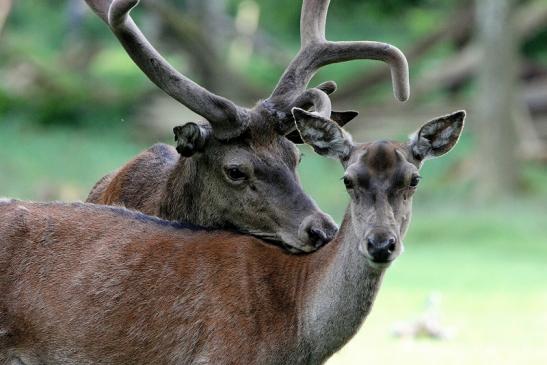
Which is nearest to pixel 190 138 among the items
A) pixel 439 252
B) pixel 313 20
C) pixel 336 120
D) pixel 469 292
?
pixel 336 120

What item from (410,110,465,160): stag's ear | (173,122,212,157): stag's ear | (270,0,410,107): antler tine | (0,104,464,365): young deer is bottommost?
(0,104,464,365): young deer

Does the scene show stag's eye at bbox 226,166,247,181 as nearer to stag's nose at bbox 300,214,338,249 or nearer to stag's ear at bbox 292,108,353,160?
stag's nose at bbox 300,214,338,249

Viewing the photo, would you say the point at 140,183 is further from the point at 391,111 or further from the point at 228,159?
the point at 391,111

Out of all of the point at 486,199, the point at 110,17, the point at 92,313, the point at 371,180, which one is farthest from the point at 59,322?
the point at 486,199

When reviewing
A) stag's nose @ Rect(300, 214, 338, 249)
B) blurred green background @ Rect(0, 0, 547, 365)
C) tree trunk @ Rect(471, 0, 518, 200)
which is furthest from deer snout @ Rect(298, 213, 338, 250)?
tree trunk @ Rect(471, 0, 518, 200)

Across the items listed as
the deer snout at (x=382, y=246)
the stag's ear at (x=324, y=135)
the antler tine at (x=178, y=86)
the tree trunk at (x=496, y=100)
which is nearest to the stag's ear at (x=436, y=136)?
the stag's ear at (x=324, y=135)

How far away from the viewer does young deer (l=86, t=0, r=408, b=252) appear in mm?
9438

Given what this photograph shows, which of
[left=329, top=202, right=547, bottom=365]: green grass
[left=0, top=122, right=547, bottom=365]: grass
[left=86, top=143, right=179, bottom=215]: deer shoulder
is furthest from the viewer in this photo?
[left=0, top=122, right=547, bottom=365]: grass

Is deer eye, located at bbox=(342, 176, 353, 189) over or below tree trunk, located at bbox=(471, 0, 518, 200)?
below

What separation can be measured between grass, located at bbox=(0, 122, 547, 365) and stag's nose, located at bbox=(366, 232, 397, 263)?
5.99m

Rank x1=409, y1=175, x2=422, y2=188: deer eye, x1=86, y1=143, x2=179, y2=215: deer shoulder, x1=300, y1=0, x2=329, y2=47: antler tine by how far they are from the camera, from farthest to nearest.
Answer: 1. x1=300, y1=0, x2=329, y2=47: antler tine
2. x1=86, y1=143, x2=179, y2=215: deer shoulder
3. x1=409, y1=175, x2=422, y2=188: deer eye

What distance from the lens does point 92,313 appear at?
309 inches

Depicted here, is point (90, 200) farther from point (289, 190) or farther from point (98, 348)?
point (98, 348)

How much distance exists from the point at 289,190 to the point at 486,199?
56.9 ft
